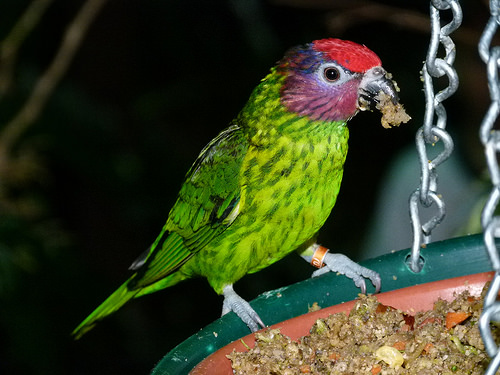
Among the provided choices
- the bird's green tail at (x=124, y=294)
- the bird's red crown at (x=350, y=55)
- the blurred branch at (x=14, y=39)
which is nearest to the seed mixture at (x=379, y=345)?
the bird's red crown at (x=350, y=55)

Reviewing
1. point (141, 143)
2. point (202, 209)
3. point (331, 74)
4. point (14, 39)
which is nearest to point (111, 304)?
point (202, 209)

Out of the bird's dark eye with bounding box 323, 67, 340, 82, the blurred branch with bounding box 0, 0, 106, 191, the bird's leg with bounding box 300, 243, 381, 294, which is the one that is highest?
the blurred branch with bounding box 0, 0, 106, 191

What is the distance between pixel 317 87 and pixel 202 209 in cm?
63

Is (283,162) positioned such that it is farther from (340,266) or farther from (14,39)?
(14,39)

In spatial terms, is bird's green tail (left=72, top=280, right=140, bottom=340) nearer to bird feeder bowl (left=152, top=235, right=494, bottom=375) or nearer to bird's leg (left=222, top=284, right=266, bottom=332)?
bird's leg (left=222, top=284, right=266, bottom=332)

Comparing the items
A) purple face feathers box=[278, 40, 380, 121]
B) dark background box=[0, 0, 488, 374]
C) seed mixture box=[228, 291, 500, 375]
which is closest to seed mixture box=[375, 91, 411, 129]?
purple face feathers box=[278, 40, 380, 121]

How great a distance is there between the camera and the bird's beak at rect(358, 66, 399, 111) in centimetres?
213

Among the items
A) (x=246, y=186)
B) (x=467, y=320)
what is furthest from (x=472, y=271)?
(x=246, y=186)

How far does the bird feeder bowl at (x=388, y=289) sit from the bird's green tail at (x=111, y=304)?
3.10ft

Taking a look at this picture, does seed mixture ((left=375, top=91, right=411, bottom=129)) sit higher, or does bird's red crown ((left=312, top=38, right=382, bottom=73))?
bird's red crown ((left=312, top=38, right=382, bottom=73))

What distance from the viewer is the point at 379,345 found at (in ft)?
5.47

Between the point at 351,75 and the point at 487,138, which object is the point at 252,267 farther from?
the point at 487,138

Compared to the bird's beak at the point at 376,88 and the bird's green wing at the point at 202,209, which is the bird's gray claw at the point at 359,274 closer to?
the bird's green wing at the point at 202,209

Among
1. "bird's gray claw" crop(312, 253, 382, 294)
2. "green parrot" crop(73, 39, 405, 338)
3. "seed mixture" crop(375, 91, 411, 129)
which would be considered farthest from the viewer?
"green parrot" crop(73, 39, 405, 338)
